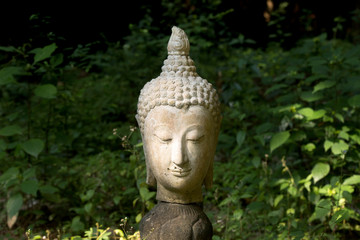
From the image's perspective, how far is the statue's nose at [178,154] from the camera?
2.48 metres

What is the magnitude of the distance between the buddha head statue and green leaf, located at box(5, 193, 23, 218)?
1444 mm

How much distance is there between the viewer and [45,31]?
14.1 feet

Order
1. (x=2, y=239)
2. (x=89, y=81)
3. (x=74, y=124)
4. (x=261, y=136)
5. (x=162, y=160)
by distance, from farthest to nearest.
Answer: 1. (x=89, y=81)
2. (x=74, y=124)
3. (x=261, y=136)
4. (x=2, y=239)
5. (x=162, y=160)

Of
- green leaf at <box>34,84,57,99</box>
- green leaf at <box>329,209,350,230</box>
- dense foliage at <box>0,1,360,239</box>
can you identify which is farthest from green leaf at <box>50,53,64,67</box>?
green leaf at <box>329,209,350,230</box>

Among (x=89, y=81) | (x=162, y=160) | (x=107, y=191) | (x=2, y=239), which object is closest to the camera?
(x=162, y=160)

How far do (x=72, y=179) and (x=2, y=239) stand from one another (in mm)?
1067

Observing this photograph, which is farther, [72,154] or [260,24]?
[260,24]

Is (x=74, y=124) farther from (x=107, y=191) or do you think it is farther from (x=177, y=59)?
(x=177, y=59)

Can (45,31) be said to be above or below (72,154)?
above

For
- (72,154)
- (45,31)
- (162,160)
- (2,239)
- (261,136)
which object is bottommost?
(72,154)

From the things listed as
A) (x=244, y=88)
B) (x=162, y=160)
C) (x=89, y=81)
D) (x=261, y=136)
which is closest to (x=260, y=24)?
(x=244, y=88)

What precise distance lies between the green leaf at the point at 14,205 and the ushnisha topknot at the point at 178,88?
1.47 meters

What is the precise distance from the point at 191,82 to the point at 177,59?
0.68ft

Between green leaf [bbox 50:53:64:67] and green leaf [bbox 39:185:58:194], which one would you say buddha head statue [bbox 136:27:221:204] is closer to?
green leaf [bbox 39:185:58:194]
